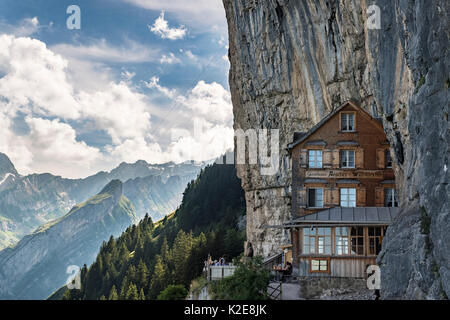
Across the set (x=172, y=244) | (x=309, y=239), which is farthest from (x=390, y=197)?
(x=172, y=244)

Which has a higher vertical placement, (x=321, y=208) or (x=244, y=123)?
(x=244, y=123)

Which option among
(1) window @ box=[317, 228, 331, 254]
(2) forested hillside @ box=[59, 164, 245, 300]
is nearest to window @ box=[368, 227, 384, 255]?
(1) window @ box=[317, 228, 331, 254]

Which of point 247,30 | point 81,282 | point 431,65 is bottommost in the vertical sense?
point 81,282

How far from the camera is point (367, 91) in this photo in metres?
49.5

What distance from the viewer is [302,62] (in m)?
59.8

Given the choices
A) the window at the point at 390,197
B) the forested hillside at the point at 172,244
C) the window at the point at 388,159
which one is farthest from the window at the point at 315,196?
the forested hillside at the point at 172,244

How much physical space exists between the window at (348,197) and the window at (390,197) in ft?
7.00

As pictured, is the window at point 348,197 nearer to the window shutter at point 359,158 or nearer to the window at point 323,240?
the window shutter at point 359,158

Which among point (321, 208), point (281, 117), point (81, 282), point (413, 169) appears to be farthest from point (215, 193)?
point (413, 169)

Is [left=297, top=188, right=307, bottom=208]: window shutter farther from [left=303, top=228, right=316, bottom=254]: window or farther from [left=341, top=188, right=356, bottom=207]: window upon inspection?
[left=303, top=228, right=316, bottom=254]: window

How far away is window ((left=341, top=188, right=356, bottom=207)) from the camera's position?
129ft
